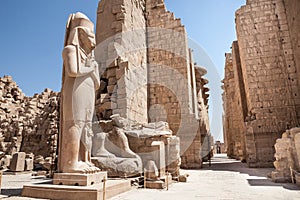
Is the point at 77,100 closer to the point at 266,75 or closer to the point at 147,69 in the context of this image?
the point at 147,69

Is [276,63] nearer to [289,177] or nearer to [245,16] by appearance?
[245,16]

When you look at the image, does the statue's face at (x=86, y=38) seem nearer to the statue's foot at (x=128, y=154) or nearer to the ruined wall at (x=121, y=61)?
the statue's foot at (x=128, y=154)

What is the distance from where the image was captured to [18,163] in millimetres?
7492

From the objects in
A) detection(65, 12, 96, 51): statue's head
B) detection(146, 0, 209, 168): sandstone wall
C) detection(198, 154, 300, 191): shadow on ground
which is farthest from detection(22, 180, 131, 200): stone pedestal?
detection(146, 0, 209, 168): sandstone wall

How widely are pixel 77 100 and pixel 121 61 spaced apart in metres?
4.90

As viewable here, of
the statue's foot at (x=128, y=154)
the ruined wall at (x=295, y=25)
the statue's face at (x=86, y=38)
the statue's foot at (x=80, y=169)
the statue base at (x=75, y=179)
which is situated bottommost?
the statue base at (x=75, y=179)

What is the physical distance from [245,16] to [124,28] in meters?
6.13

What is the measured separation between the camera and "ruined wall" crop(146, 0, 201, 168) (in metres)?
8.80

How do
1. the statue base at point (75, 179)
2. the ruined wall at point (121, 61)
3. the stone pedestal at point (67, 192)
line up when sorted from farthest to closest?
the ruined wall at point (121, 61), the statue base at point (75, 179), the stone pedestal at point (67, 192)

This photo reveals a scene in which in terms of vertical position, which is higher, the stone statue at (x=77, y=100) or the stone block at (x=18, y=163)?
the stone statue at (x=77, y=100)

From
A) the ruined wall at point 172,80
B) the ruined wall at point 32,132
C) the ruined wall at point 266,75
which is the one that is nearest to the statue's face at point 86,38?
the ruined wall at point 172,80

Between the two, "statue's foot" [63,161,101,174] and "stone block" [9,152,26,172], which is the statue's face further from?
"stone block" [9,152,26,172]

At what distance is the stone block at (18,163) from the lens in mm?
7405

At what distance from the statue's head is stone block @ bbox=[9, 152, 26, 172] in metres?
6.30
